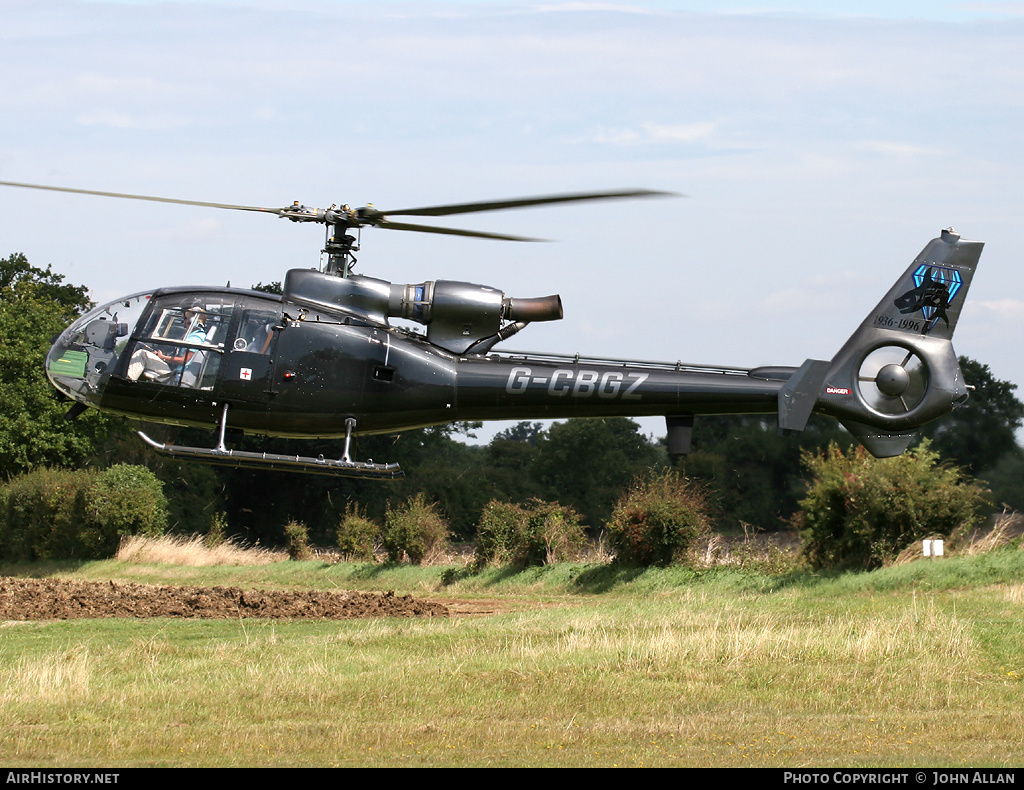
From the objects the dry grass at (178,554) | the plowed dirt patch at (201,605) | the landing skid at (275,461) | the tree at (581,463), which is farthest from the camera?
the tree at (581,463)

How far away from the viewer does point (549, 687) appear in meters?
12.7

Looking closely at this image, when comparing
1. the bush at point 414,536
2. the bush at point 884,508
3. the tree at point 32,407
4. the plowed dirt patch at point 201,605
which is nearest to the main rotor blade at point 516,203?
the plowed dirt patch at point 201,605

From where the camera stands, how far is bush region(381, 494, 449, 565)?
102 feet

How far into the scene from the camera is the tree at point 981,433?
3188 centimetres

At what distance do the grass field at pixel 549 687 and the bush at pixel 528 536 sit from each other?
7779mm

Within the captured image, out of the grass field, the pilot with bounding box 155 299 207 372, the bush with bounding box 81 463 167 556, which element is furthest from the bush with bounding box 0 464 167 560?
the pilot with bounding box 155 299 207 372

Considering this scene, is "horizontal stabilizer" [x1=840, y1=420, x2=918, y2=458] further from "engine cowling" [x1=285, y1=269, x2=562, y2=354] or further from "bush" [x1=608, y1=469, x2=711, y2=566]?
"bush" [x1=608, y1=469, x2=711, y2=566]

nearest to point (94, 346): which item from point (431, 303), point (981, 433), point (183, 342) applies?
point (183, 342)

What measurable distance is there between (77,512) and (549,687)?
87.5ft

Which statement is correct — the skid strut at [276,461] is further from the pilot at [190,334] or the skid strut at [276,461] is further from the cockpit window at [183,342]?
the pilot at [190,334]

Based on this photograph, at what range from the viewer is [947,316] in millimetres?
15258

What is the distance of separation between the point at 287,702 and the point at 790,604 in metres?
10.9

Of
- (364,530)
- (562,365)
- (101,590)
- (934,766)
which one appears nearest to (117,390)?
(562,365)
